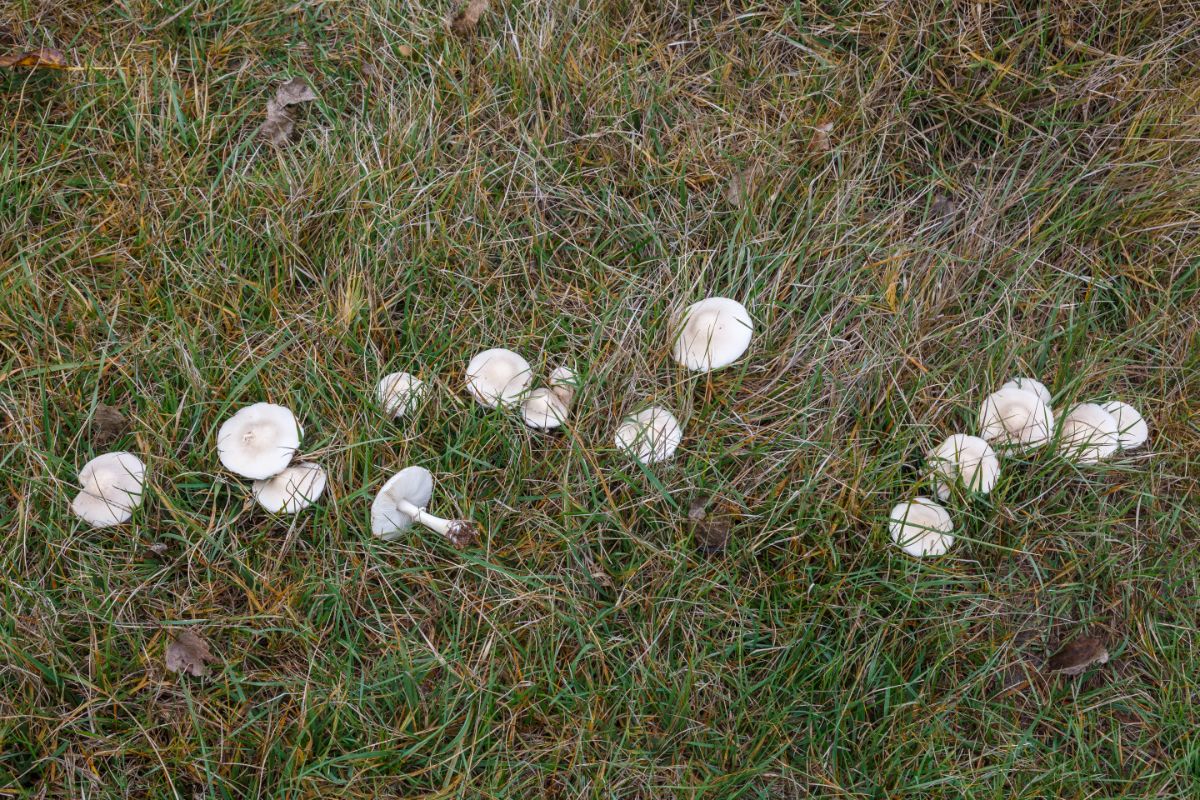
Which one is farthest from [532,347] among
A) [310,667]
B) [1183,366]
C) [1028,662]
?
[1183,366]

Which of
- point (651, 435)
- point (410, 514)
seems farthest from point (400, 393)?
point (651, 435)

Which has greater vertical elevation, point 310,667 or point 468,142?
point 468,142

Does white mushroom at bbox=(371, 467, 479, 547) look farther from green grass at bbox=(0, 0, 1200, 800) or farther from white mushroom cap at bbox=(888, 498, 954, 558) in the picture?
white mushroom cap at bbox=(888, 498, 954, 558)

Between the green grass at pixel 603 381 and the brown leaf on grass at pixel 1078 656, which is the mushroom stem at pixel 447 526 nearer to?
the green grass at pixel 603 381

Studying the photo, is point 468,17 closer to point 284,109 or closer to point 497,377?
point 284,109

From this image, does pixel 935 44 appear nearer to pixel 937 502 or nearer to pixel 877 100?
pixel 877 100

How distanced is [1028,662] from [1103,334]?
114 cm

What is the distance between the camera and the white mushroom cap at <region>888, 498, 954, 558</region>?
8.30 ft

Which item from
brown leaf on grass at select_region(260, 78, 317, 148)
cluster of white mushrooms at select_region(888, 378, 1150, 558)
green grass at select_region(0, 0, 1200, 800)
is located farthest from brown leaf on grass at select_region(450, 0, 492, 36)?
cluster of white mushrooms at select_region(888, 378, 1150, 558)

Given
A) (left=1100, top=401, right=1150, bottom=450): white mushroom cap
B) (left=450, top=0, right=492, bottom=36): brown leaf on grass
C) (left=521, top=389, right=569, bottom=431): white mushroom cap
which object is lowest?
(left=1100, top=401, right=1150, bottom=450): white mushroom cap

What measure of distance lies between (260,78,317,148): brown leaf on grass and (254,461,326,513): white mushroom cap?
128 centimetres

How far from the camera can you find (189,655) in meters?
2.40

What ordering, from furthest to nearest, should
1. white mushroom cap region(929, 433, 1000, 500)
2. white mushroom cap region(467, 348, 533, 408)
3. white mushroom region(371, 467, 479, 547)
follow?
white mushroom cap region(467, 348, 533, 408), white mushroom cap region(929, 433, 1000, 500), white mushroom region(371, 467, 479, 547)

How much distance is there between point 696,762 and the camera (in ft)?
7.64
